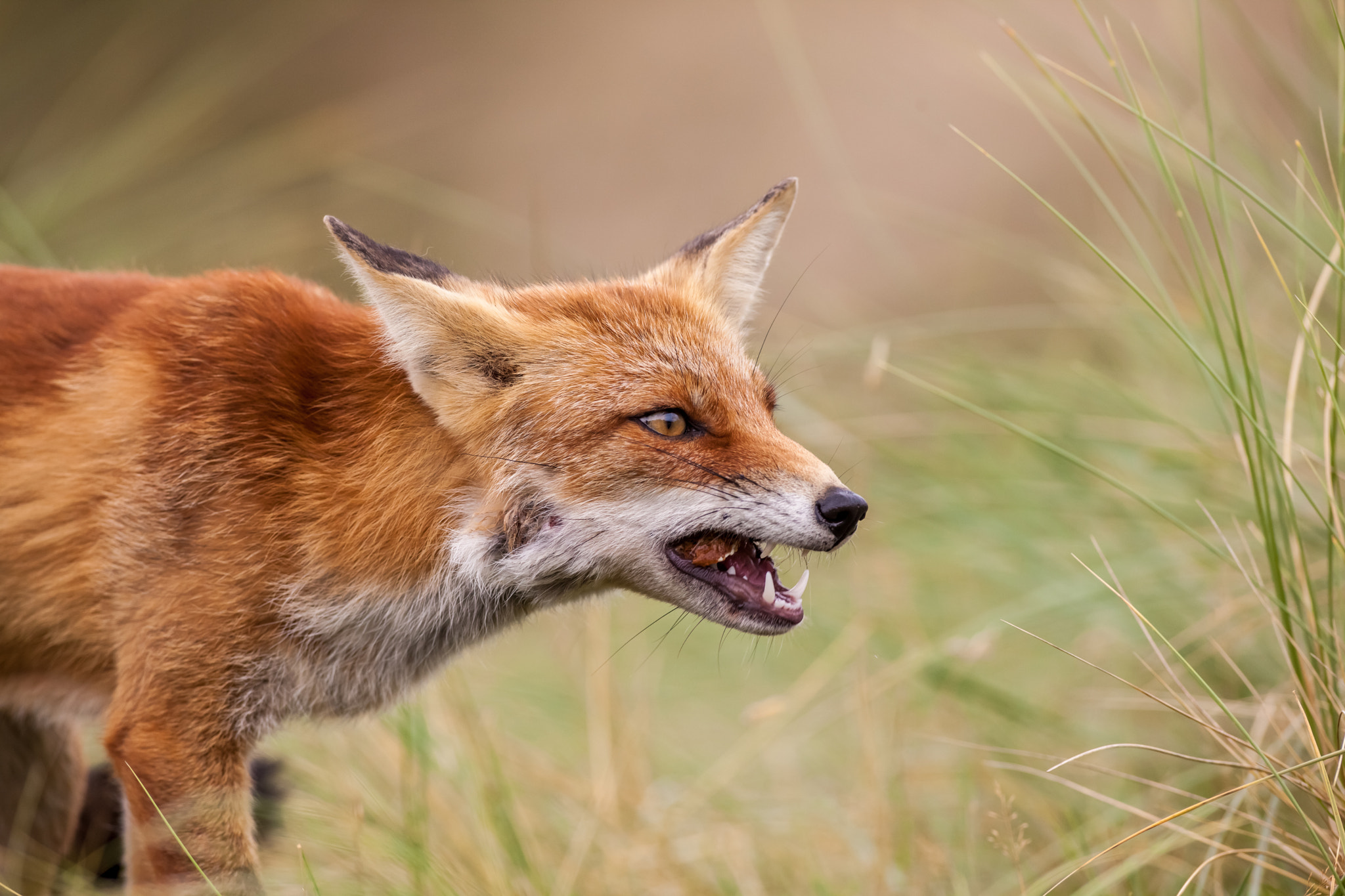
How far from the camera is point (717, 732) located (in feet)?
20.6

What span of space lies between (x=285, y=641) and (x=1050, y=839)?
274 cm

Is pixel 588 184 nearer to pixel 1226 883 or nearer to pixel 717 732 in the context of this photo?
pixel 717 732

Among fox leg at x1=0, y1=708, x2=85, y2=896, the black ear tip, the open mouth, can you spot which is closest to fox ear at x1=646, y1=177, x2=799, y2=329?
the black ear tip

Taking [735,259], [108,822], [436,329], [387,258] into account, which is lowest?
[108,822]

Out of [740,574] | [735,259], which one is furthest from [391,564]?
[735,259]

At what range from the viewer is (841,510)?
2.62 metres

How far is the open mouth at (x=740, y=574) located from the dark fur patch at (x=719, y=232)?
1.12 m

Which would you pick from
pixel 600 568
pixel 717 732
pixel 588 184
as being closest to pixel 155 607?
pixel 600 568

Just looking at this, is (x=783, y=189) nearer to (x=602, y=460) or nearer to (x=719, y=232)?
(x=719, y=232)

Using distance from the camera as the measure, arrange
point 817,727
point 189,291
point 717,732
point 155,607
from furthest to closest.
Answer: point 717,732, point 817,727, point 189,291, point 155,607

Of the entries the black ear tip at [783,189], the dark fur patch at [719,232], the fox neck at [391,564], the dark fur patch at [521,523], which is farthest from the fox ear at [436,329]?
the black ear tip at [783,189]

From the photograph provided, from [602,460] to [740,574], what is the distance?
1.55 feet

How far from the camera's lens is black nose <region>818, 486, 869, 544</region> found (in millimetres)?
2619

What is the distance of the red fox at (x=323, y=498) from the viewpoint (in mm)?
2721
